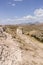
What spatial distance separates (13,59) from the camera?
1431cm

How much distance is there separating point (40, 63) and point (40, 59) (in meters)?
0.97

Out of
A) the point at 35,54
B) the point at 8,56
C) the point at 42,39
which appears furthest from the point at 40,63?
the point at 42,39

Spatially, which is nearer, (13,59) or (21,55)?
(13,59)

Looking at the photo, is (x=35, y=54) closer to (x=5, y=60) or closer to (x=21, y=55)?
(x=21, y=55)

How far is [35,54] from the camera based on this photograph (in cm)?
1739

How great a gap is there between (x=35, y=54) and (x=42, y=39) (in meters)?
12.5

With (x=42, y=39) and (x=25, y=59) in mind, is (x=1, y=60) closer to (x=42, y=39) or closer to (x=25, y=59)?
(x=25, y=59)

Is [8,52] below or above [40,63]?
above

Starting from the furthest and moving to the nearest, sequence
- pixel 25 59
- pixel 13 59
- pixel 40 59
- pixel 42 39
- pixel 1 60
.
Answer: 1. pixel 42 39
2. pixel 40 59
3. pixel 25 59
4. pixel 13 59
5. pixel 1 60

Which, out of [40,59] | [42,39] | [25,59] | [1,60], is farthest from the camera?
[42,39]

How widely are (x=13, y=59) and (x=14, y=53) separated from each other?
1257 millimetres

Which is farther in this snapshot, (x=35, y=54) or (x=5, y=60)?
(x=35, y=54)

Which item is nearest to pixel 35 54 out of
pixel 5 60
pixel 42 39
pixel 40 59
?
pixel 40 59

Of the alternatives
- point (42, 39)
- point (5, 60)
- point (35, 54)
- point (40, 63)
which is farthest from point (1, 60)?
point (42, 39)
